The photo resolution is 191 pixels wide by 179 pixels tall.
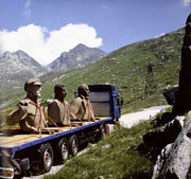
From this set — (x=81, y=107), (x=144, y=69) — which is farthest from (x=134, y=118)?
(x=144, y=69)

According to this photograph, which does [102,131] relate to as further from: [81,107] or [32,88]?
[32,88]

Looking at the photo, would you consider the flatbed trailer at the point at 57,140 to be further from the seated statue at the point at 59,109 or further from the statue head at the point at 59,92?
the statue head at the point at 59,92

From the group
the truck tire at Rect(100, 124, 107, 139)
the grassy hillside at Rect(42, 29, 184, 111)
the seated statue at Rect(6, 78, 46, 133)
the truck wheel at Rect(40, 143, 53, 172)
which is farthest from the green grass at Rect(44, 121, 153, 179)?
the grassy hillside at Rect(42, 29, 184, 111)

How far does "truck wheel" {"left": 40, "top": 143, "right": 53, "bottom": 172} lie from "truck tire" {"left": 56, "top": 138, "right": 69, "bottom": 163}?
653 millimetres

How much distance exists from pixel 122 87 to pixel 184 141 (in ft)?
243

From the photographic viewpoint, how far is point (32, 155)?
23.4ft

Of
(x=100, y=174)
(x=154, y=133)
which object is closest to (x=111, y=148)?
(x=154, y=133)

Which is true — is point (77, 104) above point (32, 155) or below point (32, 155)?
above

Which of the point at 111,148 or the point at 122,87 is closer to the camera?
the point at 111,148

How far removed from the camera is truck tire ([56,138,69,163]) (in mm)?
8383

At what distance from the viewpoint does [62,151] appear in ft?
28.1

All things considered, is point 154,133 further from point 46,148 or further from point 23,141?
point 23,141

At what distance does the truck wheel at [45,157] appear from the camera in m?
7.23

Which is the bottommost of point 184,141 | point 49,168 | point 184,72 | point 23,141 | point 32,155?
point 49,168
